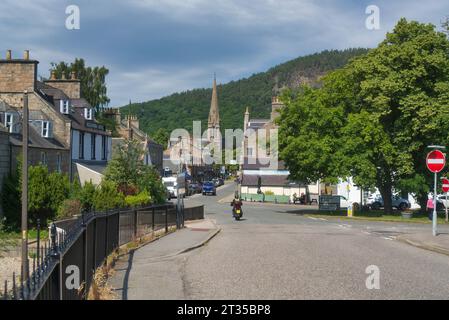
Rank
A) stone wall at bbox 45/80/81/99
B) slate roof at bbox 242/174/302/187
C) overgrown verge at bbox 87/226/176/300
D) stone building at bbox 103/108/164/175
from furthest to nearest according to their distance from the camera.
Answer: slate roof at bbox 242/174/302/187 < stone building at bbox 103/108/164/175 < stone wall at bbox 45/80/81/99 < overgrown verge at bbox 87/226/176/300

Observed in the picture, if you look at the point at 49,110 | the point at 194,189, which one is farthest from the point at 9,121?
the point at 194,189

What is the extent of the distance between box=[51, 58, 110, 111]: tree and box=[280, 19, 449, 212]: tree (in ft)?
92.9

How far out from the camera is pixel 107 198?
3052 cm

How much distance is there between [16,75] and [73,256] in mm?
36632

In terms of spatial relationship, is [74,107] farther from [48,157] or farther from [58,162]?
[48,157]

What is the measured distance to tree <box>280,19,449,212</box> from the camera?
44938 mm

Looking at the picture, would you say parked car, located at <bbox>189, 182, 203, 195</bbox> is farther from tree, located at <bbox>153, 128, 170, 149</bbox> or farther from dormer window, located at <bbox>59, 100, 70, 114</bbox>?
tree, located at <bbox>153, 128, 170, 149</bbox>

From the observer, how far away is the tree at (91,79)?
67.7 m

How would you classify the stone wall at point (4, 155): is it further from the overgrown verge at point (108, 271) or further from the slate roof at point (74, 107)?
the overgrown verge at point (108, 271)

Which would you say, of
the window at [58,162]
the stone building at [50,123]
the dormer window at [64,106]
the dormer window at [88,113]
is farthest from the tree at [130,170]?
the dormer window at [88,113]

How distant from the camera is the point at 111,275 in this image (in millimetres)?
13188

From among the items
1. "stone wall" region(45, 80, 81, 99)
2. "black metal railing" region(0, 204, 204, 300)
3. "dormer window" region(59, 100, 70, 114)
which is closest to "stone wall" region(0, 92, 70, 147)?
"dormer window" region(59, 100, 70, 114)
